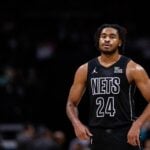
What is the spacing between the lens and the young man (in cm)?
693

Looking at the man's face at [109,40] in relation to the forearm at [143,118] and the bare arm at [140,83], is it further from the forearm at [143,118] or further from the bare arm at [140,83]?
the forearm at [143,118]

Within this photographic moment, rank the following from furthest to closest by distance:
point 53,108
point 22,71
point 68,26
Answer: point 68,26 < point 22,71 < point 53,108

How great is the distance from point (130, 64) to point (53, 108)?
19.9ft

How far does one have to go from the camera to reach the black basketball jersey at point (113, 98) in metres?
6.96

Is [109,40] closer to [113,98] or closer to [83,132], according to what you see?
[113,98]

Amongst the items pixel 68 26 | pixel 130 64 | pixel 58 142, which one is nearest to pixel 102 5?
pixel 68 26

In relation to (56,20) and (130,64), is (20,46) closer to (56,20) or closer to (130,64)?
(56,20)

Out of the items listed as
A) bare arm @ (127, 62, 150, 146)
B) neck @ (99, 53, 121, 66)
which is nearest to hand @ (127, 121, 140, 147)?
bare arm @ (127, 62, 150, 146)

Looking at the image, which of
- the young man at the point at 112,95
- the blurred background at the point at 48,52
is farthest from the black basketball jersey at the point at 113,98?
the blurred background at the point at 48,52

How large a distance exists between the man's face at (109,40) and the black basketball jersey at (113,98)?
0.48ft

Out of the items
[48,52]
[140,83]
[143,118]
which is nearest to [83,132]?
[143,118]

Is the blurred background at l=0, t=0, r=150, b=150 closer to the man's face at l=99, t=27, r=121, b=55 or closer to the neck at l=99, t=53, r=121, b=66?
the neck at l=99, t=53, r=121, b=66

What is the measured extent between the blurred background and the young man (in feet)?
14.6

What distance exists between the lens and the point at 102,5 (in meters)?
14.9
